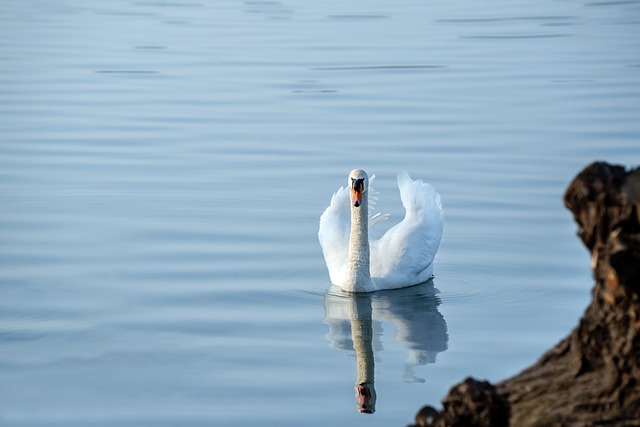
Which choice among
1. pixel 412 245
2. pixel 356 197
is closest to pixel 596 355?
pixel 412 245

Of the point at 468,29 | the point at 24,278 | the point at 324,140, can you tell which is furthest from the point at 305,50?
the point at 24,278

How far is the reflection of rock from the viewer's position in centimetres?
383

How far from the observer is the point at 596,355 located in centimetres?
406

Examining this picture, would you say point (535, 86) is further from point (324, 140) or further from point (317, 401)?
point (317, 401)

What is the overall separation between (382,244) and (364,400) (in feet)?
12.7

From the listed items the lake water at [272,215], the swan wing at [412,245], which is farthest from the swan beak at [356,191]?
the lake water at [272,215]

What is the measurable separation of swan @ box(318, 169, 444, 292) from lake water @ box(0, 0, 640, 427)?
169mm

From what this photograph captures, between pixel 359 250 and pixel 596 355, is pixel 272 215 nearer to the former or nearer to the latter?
pixel 359 250

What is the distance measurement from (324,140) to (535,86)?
206 inches

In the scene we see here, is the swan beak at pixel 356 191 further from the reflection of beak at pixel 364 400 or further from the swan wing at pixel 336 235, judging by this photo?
the reflection of beak at pixel 364 400

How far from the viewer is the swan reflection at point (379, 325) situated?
24.3ft

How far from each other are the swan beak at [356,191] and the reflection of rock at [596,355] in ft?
19.1

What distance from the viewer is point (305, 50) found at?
80.4 ft

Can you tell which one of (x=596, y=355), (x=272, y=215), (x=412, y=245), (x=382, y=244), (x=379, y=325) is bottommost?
(x=596, y=355)
